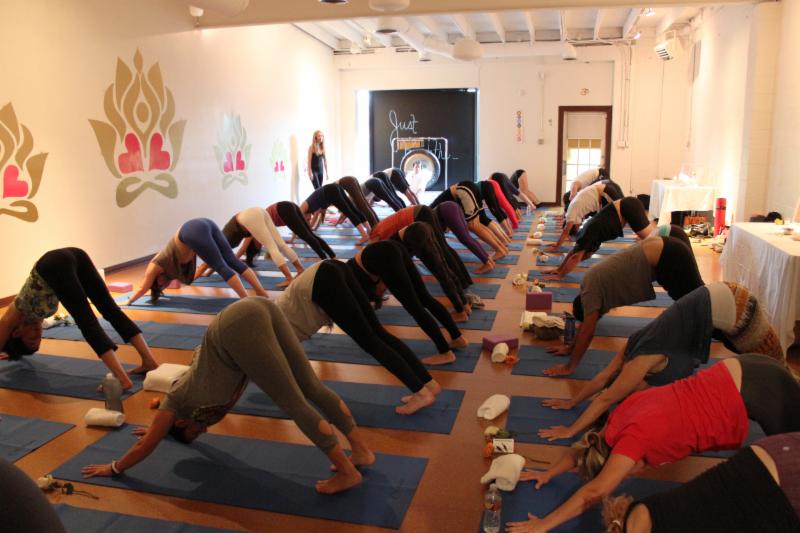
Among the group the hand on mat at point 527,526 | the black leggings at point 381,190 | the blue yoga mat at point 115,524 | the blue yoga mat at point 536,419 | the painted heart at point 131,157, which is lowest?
the blue yoga mat at point 115,524

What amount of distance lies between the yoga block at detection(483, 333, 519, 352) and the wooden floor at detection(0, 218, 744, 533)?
0.16m

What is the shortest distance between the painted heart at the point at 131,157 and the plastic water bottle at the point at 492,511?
5.82 metres

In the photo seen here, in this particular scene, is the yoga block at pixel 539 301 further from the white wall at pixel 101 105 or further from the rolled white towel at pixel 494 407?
the white wall at pixel 101 105

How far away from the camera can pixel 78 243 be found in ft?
20.6

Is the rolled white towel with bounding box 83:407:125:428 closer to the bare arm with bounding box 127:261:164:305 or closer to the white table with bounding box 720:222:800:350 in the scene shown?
the bare arm with bounding box 127:261:164:305

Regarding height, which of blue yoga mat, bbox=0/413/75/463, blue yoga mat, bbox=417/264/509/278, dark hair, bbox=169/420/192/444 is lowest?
blue yoga mat, bbox=0/413/75/463

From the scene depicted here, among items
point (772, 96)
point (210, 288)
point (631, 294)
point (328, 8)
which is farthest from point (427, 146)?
point (631, 294)

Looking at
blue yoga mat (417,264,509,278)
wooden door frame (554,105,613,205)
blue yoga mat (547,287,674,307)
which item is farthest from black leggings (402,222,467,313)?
wooden door frame (554,105,613,205)

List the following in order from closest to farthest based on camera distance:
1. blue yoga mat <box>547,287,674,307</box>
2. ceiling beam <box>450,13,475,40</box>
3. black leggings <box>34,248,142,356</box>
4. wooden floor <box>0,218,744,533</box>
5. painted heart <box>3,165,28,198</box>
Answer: wooden floor <box>0,218,744,533</box>
black leggings <box>34,248,142,356</box>
blue yoga mat <box>547,287,674,307</box>
painted heart <box>3,165,28,198</box>
ceiling beam <box>450,13,475,40</box>

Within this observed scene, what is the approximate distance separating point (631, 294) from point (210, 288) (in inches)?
160

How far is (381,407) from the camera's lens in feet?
11.0

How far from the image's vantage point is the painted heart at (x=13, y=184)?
5426 mm

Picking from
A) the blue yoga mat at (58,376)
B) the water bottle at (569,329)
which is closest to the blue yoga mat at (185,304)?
the blue yoga mat at (58,376)

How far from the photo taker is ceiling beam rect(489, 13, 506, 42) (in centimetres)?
1094
